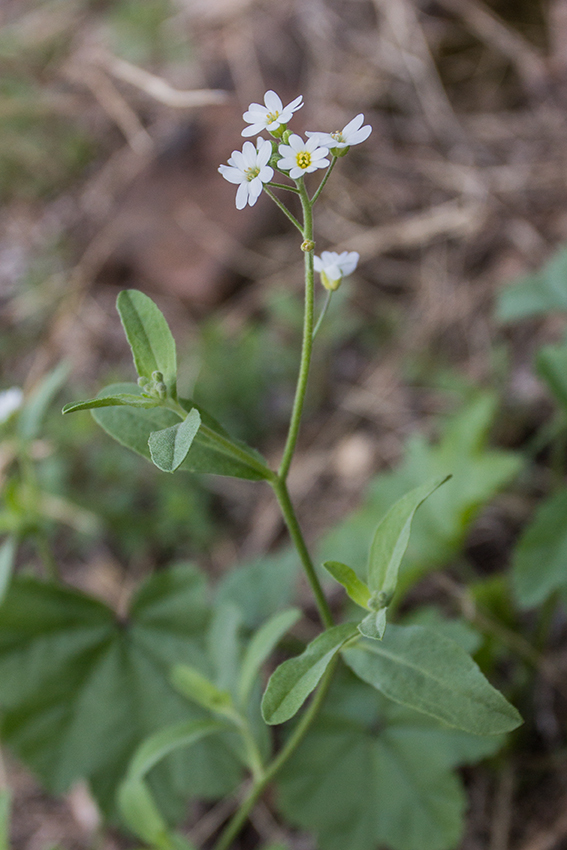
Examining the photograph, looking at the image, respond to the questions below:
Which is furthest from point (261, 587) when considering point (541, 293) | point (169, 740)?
point (541, 293)

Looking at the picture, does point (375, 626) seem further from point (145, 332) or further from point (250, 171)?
point (250, 171)

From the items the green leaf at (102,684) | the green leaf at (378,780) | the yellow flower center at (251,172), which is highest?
the yellow flower center at (251,172)

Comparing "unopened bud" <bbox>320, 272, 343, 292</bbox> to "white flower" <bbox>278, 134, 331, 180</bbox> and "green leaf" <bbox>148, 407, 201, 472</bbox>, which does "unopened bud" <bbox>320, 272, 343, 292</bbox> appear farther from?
"green leaf" <bbox>148, 407, 201, 472</bbox>

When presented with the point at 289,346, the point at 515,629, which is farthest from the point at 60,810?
the point at 289,346

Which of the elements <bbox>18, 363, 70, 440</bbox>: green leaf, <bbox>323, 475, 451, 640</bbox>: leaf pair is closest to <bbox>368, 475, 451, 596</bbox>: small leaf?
<bbox>323, 475, 451, 640</bbox>: leaf pair

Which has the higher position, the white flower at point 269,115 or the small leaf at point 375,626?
the white flower at point 269,115

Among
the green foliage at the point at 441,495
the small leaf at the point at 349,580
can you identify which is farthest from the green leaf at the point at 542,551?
the small leaf at the point at 349,580

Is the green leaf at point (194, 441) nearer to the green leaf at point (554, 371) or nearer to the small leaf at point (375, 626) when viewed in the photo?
the small leaf at point (375, 626)
